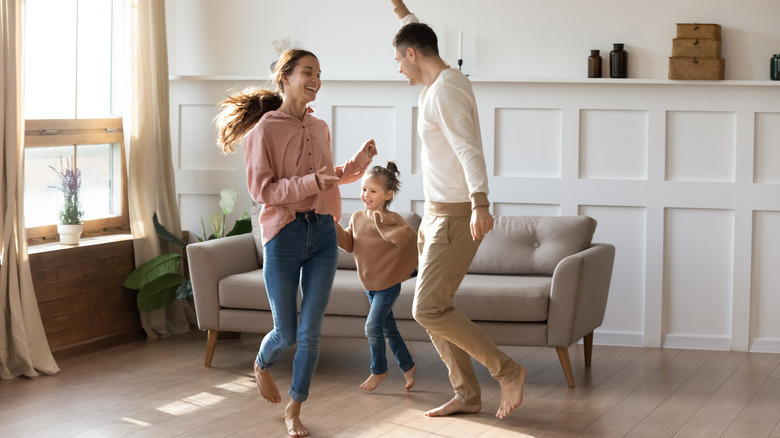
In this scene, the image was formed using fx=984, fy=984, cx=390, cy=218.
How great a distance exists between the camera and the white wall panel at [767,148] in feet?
16.8

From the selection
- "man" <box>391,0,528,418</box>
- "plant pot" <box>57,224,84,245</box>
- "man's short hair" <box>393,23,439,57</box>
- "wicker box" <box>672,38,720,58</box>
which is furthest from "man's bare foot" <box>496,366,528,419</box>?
"plant pot" <box>57,224,84,245</box>

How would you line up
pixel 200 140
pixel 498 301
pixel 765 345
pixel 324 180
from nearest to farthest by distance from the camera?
1. pixel 324 180
2. pixel 498 301
3. pixel 765 345
4. pixel 200 140

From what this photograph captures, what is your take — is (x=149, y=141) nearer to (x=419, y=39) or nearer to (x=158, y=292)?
(x=158, y=292)

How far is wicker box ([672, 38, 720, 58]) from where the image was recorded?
5070 millimetres

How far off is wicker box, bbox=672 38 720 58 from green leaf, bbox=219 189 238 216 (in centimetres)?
254

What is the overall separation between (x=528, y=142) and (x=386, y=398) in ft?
6.21

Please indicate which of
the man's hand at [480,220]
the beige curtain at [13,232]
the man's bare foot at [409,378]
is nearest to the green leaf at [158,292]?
the beige curtain at [13,232]

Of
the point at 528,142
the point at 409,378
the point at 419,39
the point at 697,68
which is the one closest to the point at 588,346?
the point at 409,378

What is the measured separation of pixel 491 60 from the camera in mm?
5465

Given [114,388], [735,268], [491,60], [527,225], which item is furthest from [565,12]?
[114,388]

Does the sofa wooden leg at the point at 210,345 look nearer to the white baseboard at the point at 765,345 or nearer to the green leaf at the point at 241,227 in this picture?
the green leaf at the point at 241,227

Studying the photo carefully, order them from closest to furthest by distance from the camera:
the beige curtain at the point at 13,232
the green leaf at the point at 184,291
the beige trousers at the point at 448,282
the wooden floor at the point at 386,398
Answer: the beige trousers at the point at 448,282
the wooden floor at the point at 386,398
the beige curtain at the point at 13,232
the green leaf at the point at 184,291

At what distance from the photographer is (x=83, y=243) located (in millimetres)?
5176

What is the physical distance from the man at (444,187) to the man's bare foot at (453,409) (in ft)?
0.67
